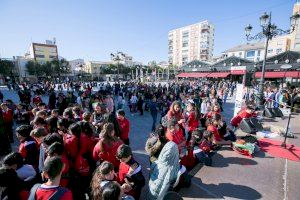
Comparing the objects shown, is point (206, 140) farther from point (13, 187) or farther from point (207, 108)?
point (13, 187)

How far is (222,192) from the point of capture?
3.94m

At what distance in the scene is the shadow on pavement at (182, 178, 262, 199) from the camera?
3.79m

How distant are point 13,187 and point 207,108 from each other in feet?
25.7

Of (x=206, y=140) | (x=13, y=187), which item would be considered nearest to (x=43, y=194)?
(x=13, y=187)

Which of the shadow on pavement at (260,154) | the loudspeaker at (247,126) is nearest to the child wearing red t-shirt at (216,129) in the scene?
the shadow on pavement at (260,154)

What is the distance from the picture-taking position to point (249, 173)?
4.66 metres

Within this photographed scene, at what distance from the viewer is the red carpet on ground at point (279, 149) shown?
5.63 m

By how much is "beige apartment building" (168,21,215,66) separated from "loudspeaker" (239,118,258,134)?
273 ft

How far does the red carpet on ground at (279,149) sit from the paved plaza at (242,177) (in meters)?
0.32

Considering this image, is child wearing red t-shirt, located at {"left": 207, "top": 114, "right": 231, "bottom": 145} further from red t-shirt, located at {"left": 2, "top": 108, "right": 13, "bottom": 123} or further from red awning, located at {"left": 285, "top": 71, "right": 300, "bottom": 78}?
red awning, located at {"left": 285, "top": 71, "right": 300, "bottom": 78}

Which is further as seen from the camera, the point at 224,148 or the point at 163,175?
the point at 224,148

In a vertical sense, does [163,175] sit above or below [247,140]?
above

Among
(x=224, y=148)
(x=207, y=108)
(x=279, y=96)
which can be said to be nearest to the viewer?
(x=224, y=148)

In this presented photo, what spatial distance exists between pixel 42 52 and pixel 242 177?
7752 cm
